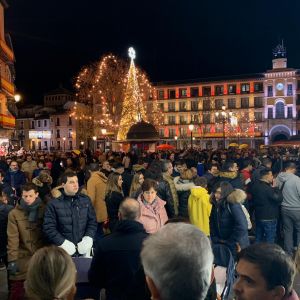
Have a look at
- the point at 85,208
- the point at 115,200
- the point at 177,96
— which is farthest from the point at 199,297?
the point at 177,96

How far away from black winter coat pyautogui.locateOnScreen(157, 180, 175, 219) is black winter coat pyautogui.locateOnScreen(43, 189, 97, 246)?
93.2 inches

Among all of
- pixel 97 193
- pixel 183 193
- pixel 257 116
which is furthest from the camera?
pixel 257 116

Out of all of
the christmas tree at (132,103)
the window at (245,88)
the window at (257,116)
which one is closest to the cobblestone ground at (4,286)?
the christmas tree at (132,103)

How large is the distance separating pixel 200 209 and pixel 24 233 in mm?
2750

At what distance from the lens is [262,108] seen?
71500mm

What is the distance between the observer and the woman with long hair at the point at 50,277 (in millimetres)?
2432

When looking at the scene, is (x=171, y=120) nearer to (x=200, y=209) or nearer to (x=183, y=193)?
(x=183, y=193)

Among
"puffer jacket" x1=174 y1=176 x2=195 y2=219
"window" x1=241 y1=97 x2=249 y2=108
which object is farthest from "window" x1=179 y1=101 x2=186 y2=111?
"puffer jacket" x1=174 y1=176 x2=195 y2=219

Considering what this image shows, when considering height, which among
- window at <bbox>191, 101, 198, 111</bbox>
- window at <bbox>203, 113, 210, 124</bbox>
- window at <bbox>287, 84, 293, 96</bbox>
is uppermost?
window at <bbox>287, 84, 293, 96</bbox>

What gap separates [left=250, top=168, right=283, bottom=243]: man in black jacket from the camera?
8070 mm

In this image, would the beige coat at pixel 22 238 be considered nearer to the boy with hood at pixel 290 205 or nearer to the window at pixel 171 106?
the boy with hood at pixel 290 205

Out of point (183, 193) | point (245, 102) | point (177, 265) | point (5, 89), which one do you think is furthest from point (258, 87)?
point (177, 265)

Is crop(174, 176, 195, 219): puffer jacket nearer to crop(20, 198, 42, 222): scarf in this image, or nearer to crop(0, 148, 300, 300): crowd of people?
crop(0, 148, 300, 300): crowd of people

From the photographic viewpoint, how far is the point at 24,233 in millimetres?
5281
